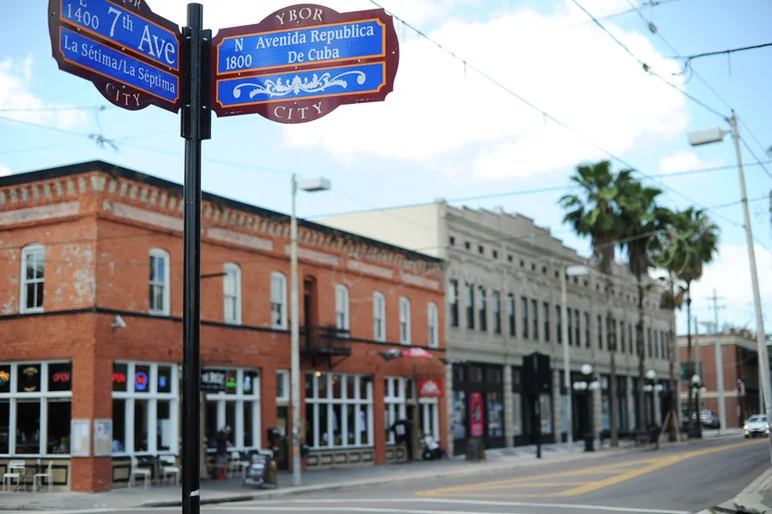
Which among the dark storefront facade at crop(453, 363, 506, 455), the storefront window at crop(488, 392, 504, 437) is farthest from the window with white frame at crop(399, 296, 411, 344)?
the storefront window at crop(488, 392, 504, 437)

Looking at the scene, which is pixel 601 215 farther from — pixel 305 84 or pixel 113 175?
pixel 305 84

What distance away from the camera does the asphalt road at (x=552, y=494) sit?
61.3 feet

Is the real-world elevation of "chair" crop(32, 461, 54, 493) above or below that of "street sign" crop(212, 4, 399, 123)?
below

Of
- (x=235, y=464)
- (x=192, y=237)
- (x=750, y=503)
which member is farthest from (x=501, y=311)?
(x=192, y=237)

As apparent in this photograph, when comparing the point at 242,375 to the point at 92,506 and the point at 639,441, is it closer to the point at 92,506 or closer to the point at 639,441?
the point at 92,506

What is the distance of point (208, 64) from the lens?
21.7ft

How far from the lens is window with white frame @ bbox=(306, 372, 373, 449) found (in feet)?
115

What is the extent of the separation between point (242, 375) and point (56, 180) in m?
8.81

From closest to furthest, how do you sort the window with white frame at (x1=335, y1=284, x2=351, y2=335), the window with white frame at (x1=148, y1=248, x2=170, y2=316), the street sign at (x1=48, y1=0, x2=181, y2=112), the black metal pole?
the black metal pole → the street sign at (x1=48, y1=0, x2=181, y2=112) → the window with white frame at (x1=148, y1=248, x2=170, y2=316) → the window with white frame at (x1=335, y1=284, x2=351, y2=335)

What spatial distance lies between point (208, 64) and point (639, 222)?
4673 cm

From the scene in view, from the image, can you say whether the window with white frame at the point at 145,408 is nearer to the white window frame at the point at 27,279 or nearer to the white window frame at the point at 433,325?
the white window frame at the point at 27,279

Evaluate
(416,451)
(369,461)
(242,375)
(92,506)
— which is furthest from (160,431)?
(416,451)

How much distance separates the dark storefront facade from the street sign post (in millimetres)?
38349

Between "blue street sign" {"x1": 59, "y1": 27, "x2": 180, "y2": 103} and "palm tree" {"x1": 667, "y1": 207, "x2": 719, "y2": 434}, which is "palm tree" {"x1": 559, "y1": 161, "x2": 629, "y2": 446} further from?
"blue street sign" {"x1": 59, "y1": 27, "x2": 180, "y2": 103}
